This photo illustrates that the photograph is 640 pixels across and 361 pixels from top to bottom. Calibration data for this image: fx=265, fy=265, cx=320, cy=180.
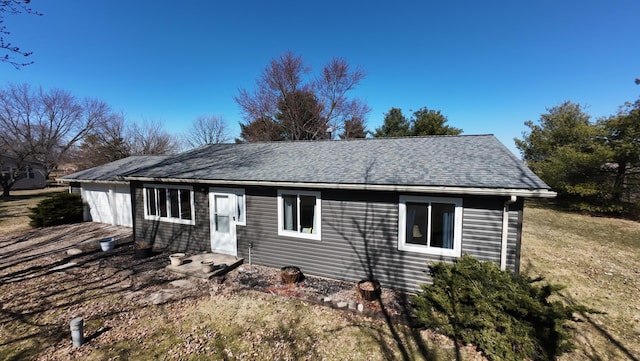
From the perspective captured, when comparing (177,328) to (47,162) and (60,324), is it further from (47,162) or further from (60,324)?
(47,162)

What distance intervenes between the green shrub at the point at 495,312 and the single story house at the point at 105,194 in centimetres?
1418

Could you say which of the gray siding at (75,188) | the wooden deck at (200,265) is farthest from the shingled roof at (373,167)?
the gray siding at (75,188)

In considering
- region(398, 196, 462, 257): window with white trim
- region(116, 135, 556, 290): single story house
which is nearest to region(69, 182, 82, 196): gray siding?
region(116, 135, 556, 290): single story house

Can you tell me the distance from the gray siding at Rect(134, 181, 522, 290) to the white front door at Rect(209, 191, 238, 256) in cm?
27

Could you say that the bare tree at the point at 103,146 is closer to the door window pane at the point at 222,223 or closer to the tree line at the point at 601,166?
the door window pane at the point at 222,223

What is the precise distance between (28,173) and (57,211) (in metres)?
29.2

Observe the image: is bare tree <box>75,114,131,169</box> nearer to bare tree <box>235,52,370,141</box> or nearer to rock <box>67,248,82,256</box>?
bare tree <box>235,52,370,141</box>

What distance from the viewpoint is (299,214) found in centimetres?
767

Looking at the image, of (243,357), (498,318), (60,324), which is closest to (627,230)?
(498,318)

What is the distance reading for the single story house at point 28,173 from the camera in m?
29.1

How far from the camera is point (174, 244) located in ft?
31.8

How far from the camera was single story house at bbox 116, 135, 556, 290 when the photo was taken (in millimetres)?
5945

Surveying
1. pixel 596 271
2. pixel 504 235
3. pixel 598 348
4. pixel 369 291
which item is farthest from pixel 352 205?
pixel 596 271

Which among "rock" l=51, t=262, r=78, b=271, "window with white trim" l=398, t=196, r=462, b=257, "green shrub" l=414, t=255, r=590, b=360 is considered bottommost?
"rock" l=51, t=262, r=78, b=271
